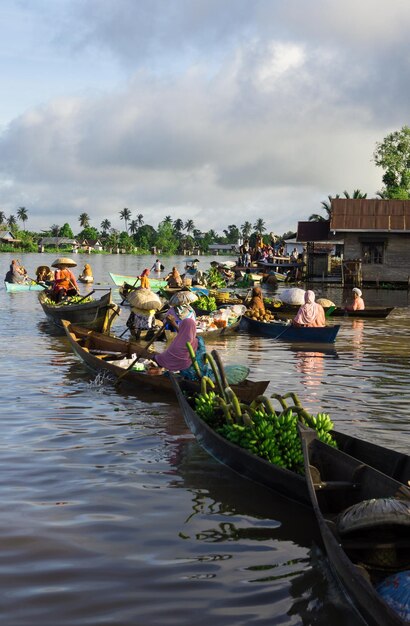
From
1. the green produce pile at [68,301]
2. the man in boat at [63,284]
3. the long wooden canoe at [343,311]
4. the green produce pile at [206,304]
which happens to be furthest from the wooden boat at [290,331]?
the man in boat at [63,284]

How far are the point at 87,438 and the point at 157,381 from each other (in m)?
2.30

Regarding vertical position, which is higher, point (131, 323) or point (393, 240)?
point (393, 240)

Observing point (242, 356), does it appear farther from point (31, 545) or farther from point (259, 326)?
point (31, 545)

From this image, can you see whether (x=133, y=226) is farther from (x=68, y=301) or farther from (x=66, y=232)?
(x=68, y=301)

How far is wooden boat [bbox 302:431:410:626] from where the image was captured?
13.5ft

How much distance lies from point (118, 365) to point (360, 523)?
7930 millimetres

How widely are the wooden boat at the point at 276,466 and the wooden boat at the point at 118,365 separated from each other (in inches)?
56.9

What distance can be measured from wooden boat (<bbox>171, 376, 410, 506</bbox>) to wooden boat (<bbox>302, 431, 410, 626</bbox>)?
0.59 feet

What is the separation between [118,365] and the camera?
40.3ft

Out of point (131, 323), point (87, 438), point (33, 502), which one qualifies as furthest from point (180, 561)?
point (131, 323)

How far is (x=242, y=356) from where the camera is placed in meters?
15.6

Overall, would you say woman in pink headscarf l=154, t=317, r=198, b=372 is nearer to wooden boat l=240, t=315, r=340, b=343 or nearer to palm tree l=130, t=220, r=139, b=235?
wooden boat l=240, t=315, r=340, b=343

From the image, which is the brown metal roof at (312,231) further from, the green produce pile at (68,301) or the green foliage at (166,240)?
the green foliage at (166,240)

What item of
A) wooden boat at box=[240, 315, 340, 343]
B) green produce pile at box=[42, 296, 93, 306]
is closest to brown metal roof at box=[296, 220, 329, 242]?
green produce pile at box=[42, 296, 93, 306]
